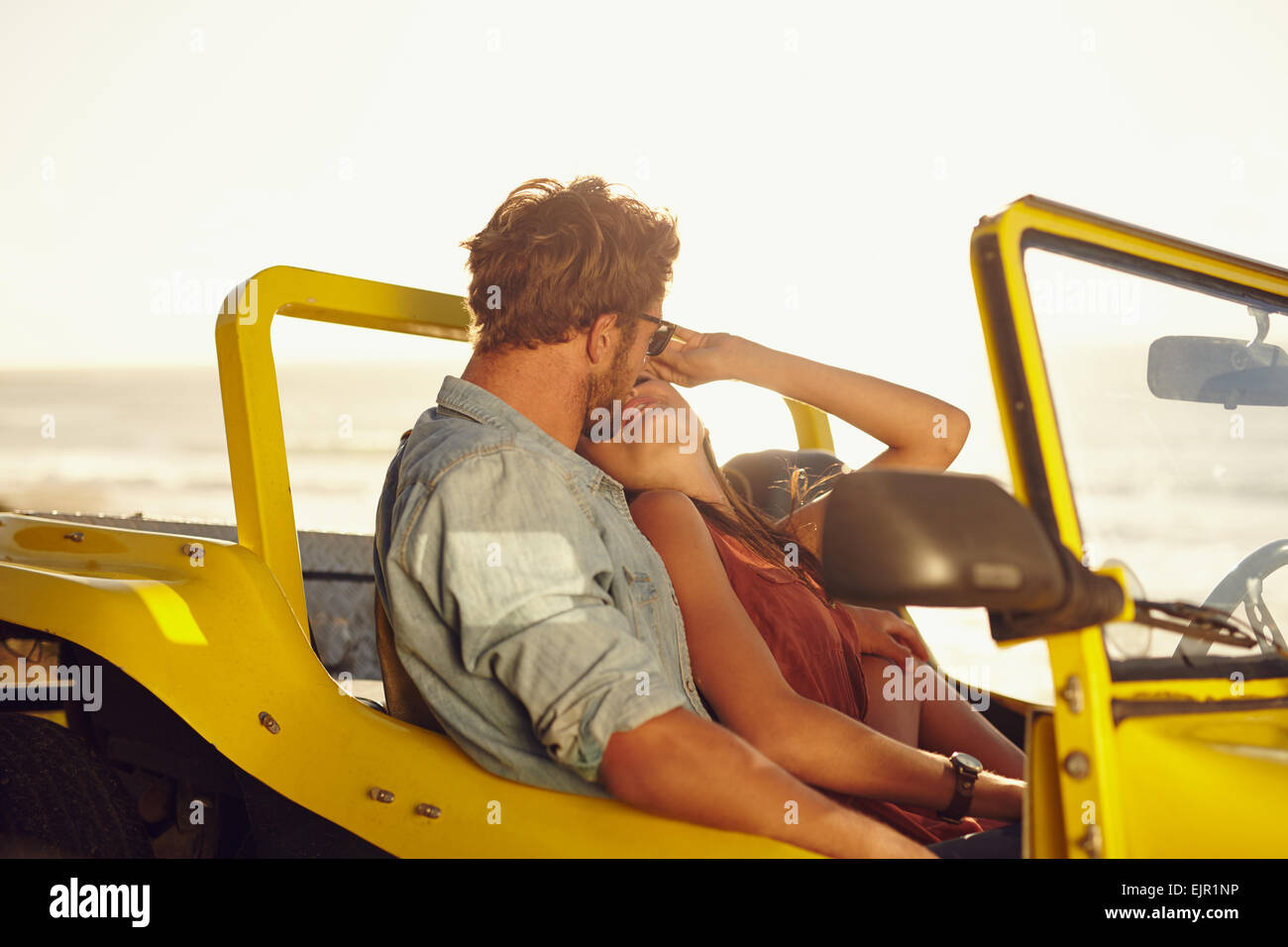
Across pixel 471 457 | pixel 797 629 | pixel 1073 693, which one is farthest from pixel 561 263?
pixel 1073 693

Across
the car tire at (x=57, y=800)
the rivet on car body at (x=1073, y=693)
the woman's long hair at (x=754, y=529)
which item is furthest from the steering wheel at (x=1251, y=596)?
the car tire at (x=57, y=800)

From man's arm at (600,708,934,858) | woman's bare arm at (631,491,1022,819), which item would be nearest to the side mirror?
man's arm at (600,708,934,858)

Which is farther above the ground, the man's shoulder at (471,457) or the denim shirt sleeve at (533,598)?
the man's shoulder at (471,457)

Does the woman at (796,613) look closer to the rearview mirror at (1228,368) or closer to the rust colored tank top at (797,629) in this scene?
the rust colored tank top at (797,629)

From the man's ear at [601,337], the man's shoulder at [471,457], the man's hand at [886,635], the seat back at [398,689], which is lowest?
the seat back at [398,689]

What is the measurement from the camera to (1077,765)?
115 centimetres

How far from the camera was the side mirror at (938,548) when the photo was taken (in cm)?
102

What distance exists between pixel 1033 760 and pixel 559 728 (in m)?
0.59

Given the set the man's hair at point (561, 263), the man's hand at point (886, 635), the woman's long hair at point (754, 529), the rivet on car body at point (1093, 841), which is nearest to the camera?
the rivet on car body at point (1093, 841)

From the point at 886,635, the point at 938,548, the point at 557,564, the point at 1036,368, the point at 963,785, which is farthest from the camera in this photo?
the point at 886,635

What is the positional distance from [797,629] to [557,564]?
72 centimetres

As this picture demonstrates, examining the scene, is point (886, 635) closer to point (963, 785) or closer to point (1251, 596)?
point (963, 785)

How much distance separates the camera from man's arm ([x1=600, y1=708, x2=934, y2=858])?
4.49 feet
